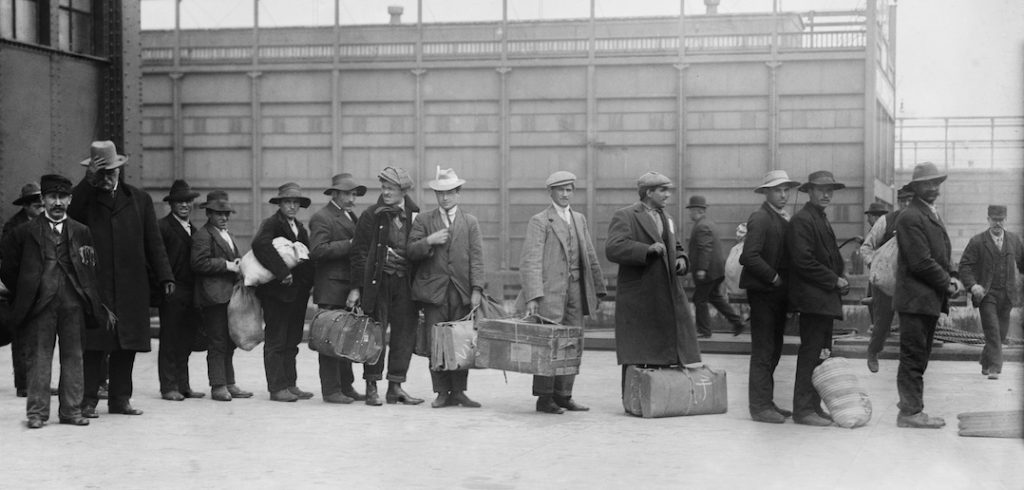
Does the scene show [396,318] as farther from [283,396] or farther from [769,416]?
[769,416]

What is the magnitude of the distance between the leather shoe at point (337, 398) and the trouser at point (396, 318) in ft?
0.90

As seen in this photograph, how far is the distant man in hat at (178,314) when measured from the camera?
10.8m

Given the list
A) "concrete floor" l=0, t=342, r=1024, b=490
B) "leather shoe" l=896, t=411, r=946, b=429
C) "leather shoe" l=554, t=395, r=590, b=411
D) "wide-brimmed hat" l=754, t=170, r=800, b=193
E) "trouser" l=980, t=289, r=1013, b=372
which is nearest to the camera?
"concrete floor" l=0, t=342, r=1024, b=490

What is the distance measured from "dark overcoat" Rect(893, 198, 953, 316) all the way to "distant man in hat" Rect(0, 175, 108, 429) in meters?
6.03

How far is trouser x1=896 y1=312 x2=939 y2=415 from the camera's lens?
8.82 metres

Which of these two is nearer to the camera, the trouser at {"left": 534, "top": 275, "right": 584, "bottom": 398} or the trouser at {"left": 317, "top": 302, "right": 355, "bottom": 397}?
the trouser at {"left": 534, "top": 275, "right": 584, "bottom": 398}

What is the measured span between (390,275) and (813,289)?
3.53 meters

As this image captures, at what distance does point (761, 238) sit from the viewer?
9.33m

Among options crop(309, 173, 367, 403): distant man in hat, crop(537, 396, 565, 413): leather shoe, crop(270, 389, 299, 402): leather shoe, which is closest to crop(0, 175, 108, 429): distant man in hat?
crop(270, 389, 299, 402): leather shoe

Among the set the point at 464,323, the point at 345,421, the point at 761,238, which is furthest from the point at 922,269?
the point at 345,421

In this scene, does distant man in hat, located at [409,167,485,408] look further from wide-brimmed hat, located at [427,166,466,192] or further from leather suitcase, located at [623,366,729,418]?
leather suitcase, located at [623,366,729,418]

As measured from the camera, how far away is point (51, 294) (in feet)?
29.2

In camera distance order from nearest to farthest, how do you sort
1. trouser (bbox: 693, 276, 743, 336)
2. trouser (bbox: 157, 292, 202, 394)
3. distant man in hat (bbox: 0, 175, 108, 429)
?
1. distant man in hat (bbox: 0, 175, 108, 429)
2. trouser (bbox: 157, 292, 202, 394)
3. trouser (bbox: 693, 276, 743, 336)

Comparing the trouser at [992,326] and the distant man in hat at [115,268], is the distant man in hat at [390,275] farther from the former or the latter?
the trouser at [992,326]
